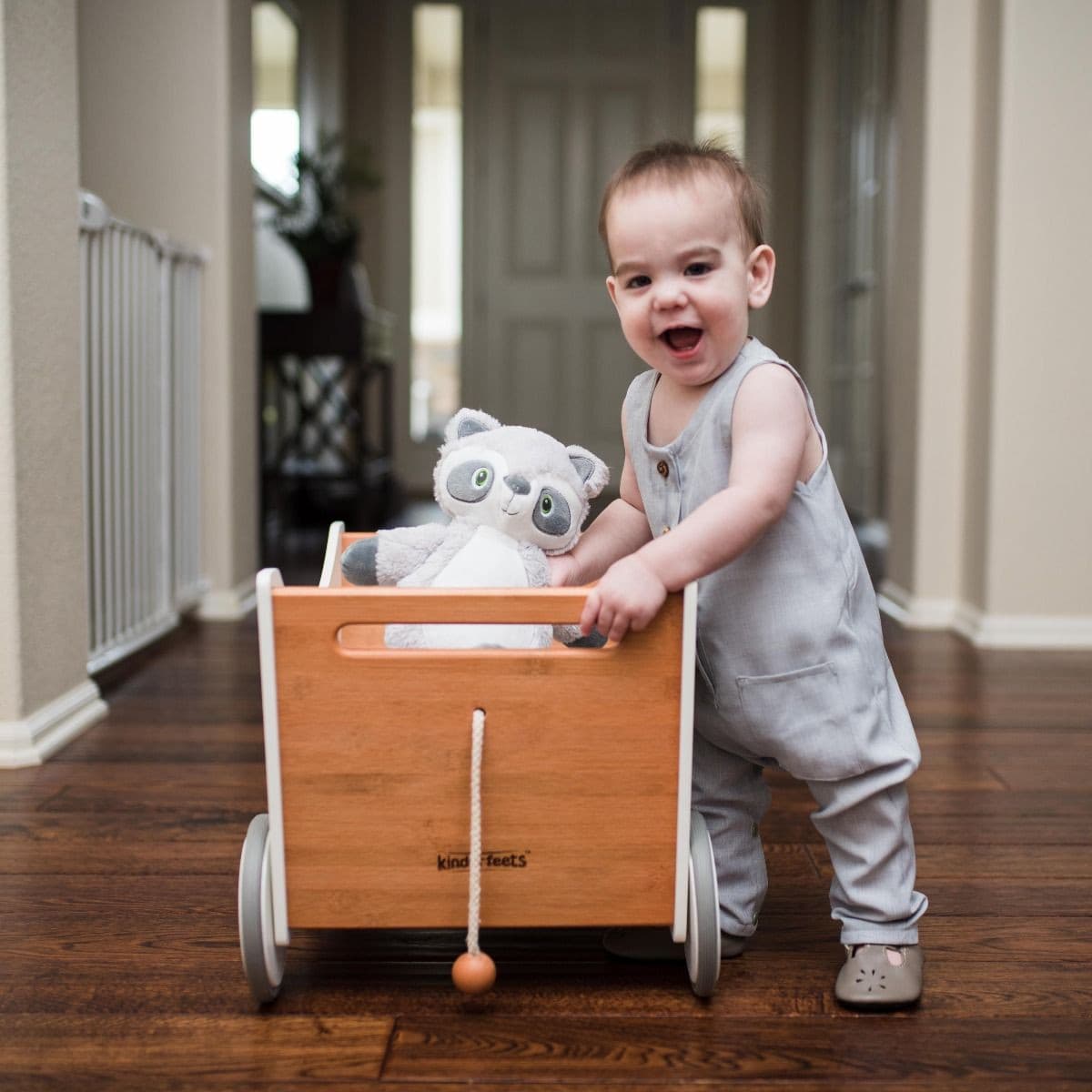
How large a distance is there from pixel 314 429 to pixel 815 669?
14.1 ft

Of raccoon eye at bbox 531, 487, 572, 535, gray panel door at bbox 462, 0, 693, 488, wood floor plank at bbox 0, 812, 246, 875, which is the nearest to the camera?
raccoon eye at bbox 531, 487, 572, 535

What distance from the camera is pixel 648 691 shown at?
998 millimetres

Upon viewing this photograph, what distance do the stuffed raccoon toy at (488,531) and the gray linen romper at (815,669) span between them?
0.33 ft

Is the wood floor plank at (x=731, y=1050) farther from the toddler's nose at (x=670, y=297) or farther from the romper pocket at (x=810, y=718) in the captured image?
the toddler's nose at (x=670, y=297)

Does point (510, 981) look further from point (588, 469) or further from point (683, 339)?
point (683, 339)

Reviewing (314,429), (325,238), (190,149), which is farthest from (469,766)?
(314,429)

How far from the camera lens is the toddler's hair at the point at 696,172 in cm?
105

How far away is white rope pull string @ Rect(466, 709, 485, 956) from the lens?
98cm

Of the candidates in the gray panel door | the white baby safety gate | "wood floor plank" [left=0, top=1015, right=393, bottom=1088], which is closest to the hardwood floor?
"wood floor plank" [left=0, top=1015, right=393, bottom=1088]

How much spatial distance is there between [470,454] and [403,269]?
197 inches

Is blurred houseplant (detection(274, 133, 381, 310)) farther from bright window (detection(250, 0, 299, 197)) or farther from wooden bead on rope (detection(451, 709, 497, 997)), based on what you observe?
wooden bead on rope (detection(451, 709, 497, 997))

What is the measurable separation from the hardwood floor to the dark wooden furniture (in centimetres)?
248

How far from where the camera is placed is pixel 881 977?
3.50 feet

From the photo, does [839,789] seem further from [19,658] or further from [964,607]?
[964,607]
